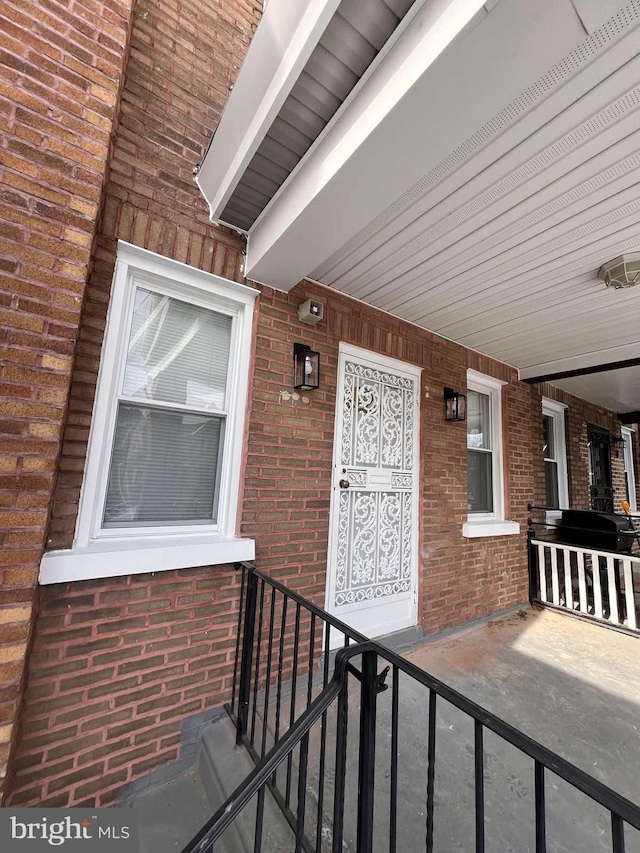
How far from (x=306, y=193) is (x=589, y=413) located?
6281 mm

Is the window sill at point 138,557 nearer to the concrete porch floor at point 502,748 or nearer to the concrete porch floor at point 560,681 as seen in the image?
the concrete porch floor at point 502,748

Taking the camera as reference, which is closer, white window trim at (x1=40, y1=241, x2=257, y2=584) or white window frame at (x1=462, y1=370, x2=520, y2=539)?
white window trim at (x1=40, y1=241, x2=257, y2=584)

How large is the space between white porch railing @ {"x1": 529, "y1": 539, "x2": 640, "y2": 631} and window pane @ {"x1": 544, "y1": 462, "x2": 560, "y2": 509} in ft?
2.41

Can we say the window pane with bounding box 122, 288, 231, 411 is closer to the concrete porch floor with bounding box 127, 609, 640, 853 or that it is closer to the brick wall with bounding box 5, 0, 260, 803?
the brick wall with bounding box 5, 0, 260, 803

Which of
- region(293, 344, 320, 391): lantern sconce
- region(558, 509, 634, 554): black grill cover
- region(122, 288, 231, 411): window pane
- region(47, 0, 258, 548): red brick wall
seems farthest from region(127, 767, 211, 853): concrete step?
region(558, 509, 634, 554): black grill cover

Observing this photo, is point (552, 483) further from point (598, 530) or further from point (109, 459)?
point (109, 459)

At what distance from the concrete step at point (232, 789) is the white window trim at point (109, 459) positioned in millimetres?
889

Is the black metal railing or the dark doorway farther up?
the dark doorway

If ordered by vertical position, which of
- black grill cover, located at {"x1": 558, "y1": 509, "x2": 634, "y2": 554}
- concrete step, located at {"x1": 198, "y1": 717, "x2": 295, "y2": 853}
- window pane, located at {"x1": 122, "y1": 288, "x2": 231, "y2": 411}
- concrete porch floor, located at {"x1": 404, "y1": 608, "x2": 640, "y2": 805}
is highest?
window pane, located at {"x1": 122, "y1": 288, "x2": 231, "y2": 411}

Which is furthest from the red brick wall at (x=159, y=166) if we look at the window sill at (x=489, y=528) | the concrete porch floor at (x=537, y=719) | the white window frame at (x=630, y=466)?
the white window frame at (x=630, y=466)

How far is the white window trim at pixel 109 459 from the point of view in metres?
1.70

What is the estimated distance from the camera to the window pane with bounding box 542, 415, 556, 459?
5086 mm

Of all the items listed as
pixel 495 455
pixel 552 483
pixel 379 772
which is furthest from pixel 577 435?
pixel 379 772

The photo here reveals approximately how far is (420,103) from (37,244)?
158cm
